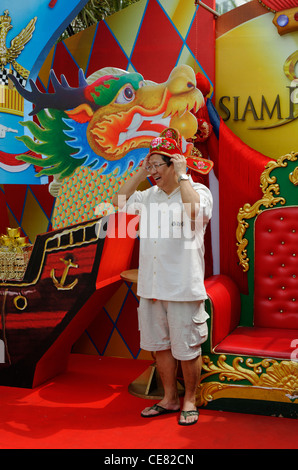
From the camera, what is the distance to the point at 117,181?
154 inches

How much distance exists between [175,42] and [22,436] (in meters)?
2.85

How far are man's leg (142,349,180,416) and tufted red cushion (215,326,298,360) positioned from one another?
10.9 inches

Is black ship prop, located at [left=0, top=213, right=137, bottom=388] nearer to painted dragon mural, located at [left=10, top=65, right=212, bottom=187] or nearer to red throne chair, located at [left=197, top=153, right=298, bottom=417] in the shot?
painted dragon mural, located at [left=10, top=65, right=212, bottom=187]

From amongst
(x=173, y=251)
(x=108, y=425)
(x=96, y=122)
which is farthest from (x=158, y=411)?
(x=96, y=122)

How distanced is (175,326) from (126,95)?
1.73 meters

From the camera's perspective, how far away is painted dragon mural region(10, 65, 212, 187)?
3.84 meters

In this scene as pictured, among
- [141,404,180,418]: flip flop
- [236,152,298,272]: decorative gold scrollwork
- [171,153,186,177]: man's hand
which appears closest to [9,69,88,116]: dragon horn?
[171,153,186,177]: man's hand

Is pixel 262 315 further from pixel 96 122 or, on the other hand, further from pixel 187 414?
pixel 96 122

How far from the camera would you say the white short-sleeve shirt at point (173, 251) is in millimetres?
2975

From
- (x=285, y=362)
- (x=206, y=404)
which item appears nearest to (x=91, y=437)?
(x=206, y=404)

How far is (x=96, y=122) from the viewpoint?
3.90 m

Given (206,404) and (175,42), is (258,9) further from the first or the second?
(206,404)

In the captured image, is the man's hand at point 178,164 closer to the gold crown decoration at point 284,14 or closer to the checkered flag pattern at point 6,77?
the gold crown decoration at point 284,14
